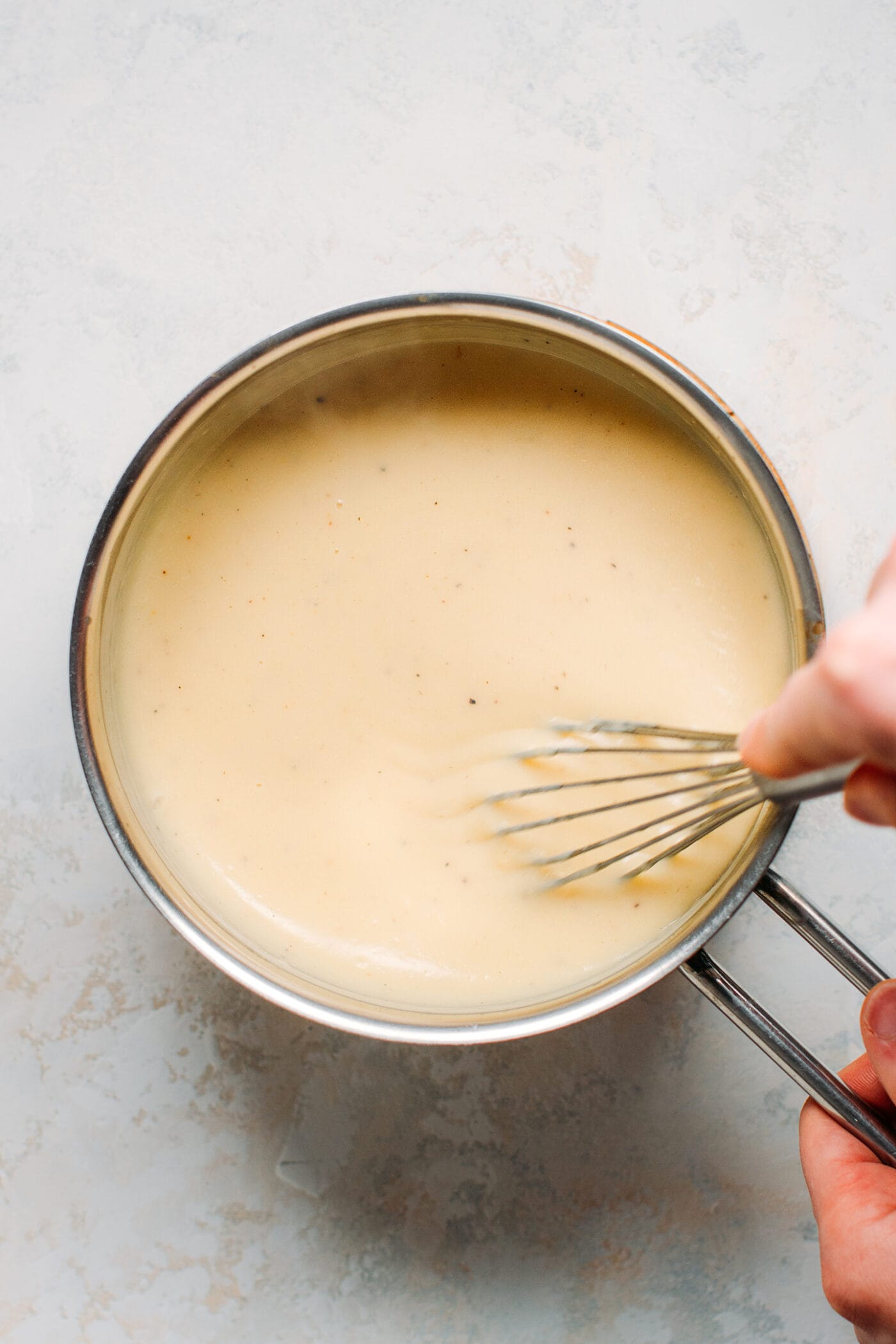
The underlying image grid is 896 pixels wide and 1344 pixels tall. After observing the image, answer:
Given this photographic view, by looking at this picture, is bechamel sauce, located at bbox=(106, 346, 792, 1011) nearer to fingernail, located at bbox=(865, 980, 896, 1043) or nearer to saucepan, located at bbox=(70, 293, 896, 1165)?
saucepan, located at bbox=(70, 293, 896, 1165)

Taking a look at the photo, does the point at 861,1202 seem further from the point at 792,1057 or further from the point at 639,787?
the point at 639,787

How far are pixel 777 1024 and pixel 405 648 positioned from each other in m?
0.36

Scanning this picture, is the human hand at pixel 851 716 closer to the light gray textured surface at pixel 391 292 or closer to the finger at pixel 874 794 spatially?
the finger at pixel 874 794

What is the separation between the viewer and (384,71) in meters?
0.79

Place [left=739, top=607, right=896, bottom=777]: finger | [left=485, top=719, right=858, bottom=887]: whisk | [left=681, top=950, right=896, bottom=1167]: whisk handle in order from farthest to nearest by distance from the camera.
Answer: [left=485, top=719, right=858, bottom=887]: whisk → [left=681, top=950, right=896, bottom=1167]: whisk handle → [left=739, top=607, right=896, bottom=777]: finger

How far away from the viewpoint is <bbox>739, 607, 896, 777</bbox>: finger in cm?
34

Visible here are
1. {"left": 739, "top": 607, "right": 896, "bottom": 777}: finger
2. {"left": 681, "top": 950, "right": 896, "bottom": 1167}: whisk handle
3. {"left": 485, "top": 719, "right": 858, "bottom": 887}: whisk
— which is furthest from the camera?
{"left": 485, "top": 719, "right": 858, "bottom": 887}: whisk

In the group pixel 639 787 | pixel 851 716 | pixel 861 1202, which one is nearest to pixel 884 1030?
pixel 861 1202

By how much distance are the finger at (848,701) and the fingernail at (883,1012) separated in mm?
287

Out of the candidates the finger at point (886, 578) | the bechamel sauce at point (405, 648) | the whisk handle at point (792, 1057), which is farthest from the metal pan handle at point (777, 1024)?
the finger at point (886, 578)

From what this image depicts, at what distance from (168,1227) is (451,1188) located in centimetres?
23

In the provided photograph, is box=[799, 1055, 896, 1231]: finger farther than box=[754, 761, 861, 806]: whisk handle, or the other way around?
box=[799, 1055, 896, 1231]: finger

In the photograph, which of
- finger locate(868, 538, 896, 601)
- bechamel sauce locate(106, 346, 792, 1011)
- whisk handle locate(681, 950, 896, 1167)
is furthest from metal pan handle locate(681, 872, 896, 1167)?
finger locate(868, 538, 896, 601)

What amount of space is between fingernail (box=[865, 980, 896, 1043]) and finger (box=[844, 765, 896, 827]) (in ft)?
0.79
